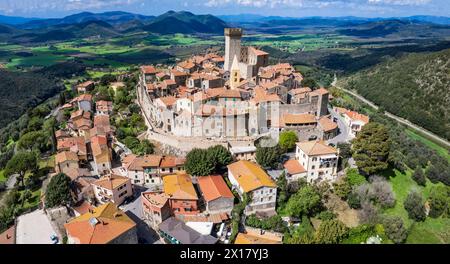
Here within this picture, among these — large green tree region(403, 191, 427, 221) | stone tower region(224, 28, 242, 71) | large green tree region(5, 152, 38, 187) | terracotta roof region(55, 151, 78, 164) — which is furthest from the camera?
stone tower region(224, 28, 242, 71)

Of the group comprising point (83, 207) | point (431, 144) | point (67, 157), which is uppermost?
point (67, 157)

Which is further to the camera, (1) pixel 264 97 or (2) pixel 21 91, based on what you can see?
(2) pixel 21 91

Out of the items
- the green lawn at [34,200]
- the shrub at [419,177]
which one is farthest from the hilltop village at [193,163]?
the shrub at [419,177]

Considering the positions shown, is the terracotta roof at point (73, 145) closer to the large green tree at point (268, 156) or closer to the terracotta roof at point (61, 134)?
the terracotta roof at point (61, 134)

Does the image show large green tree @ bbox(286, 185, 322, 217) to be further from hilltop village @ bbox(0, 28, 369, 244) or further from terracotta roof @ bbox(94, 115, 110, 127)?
terracotta roof @ bbox(94, 115, 110, 127)

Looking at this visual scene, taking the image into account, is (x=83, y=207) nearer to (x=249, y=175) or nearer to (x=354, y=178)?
(x=249, y=175)

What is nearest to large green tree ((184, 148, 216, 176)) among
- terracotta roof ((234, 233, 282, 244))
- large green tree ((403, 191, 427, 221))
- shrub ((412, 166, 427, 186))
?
terracotta roof ((234, 233, 282, 244))

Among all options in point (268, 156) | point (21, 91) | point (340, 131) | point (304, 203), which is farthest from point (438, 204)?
point (21, 91)
